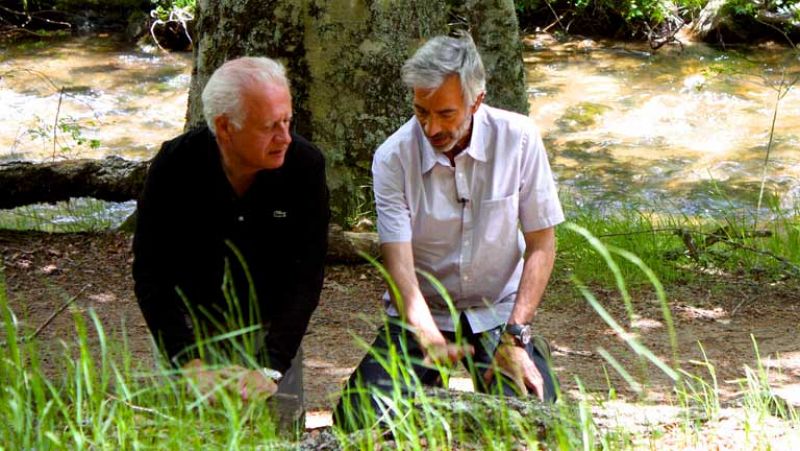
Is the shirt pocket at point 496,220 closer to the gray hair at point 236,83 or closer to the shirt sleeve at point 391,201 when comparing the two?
the shirt sleeve at point 391,201

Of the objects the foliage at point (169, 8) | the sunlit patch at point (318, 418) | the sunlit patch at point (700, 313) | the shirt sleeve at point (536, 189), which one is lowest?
the foliage at point (169, 8)

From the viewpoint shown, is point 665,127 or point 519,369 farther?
point 665,127

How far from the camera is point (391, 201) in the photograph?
11.7 feet

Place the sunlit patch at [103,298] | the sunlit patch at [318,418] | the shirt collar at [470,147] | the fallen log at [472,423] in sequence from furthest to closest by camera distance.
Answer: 1. the sunlit patch at [103,298]
2. the sunlit patch at [318,418]
3. the shirt collar at [470,147]
4. the fallen log at [472,423]

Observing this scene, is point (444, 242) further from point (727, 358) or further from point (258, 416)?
point (727, 358)

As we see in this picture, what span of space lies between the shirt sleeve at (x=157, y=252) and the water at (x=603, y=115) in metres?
5.58

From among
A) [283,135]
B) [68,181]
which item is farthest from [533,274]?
[68,181]

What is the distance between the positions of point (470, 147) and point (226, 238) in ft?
2.81

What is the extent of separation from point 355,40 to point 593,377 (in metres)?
2.48

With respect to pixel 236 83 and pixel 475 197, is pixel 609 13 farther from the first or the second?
pixel 236 83

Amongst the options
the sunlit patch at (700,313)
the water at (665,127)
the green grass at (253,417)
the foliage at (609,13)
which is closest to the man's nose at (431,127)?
the green grass at (253,417)

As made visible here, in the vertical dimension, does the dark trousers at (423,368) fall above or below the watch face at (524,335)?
below

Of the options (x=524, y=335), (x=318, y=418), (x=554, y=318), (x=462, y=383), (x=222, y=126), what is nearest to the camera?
(x=222, y=126)

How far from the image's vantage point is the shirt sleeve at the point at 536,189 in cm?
361
